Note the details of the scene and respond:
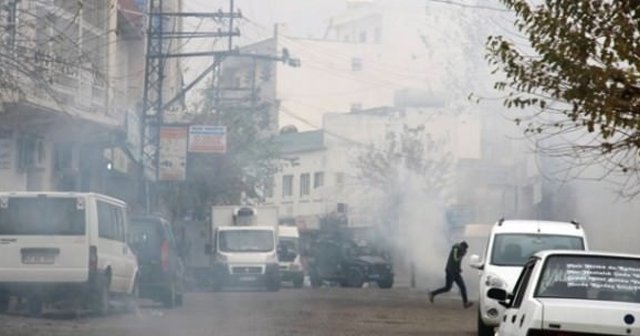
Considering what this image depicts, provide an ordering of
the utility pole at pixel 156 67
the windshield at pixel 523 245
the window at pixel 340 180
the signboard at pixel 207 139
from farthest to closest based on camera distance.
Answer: the window at pixel 340 180
the signboard at pixel 207 139
the utility pole at pixel 156 67
the windshield at pixel 523 245

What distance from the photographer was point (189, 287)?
48062mm

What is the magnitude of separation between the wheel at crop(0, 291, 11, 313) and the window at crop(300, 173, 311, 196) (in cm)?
5716

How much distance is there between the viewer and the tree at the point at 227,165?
58.6m

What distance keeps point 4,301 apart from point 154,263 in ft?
20.7

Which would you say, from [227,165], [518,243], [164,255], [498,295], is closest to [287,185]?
[227,165]

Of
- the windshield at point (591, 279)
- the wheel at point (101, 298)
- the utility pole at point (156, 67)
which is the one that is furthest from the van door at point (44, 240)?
the utility pole at point (156, 67)

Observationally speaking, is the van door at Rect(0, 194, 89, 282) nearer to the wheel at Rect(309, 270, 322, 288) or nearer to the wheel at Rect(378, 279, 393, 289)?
the wheel at Rect(378, 279, 393, 289)

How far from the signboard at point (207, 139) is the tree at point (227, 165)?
→ 8.15m

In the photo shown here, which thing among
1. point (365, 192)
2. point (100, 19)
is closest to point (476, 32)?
point (100, 19)

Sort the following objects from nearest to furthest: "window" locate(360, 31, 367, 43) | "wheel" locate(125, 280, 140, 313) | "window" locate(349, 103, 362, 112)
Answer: "wheel" locate(125, 280, 140, 313) → "window" locate(360, 31, 367, 43) → "window" locate(349, 103, 362, 112)

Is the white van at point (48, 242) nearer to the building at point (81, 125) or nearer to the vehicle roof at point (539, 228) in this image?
the building at point (81, 125)

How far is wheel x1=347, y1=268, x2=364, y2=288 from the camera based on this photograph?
56.3 m

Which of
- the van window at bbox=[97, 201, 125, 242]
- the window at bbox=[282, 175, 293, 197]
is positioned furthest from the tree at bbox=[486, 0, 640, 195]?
the window at bbox=[282, 175, 293, 197]

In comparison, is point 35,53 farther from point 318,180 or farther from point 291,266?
point 318,180
